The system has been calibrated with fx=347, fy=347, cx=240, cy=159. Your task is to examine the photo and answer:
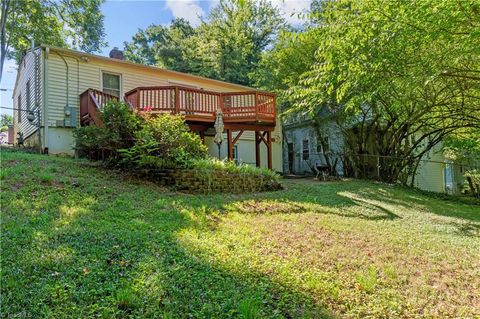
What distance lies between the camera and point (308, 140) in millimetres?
18672

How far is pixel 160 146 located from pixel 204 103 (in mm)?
3549

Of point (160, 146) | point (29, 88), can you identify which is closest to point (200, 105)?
point (160, 146)

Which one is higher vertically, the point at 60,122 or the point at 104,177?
the point at 60,122

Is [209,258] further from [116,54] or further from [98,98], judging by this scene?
[116,54]

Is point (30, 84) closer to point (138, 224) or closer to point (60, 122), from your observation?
point (60, 122)

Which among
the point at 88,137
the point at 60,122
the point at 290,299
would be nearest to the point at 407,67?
the point at 290,299

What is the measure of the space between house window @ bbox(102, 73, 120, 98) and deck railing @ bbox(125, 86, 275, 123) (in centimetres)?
186

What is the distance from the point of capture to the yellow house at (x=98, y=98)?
10234 mm

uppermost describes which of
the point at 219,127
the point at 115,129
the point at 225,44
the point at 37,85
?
the point at 225,44

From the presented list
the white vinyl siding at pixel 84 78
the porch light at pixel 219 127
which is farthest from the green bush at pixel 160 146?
the white vinyl siding at pixel 84 78

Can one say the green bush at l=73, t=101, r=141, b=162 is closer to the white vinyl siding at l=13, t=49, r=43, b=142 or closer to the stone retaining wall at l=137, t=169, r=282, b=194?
the stone retaining wall at l=137, t=169, r=282, b=194

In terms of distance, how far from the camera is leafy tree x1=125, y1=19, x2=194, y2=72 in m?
24.3

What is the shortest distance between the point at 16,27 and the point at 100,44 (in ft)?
39.5

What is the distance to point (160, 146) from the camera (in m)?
7.88
